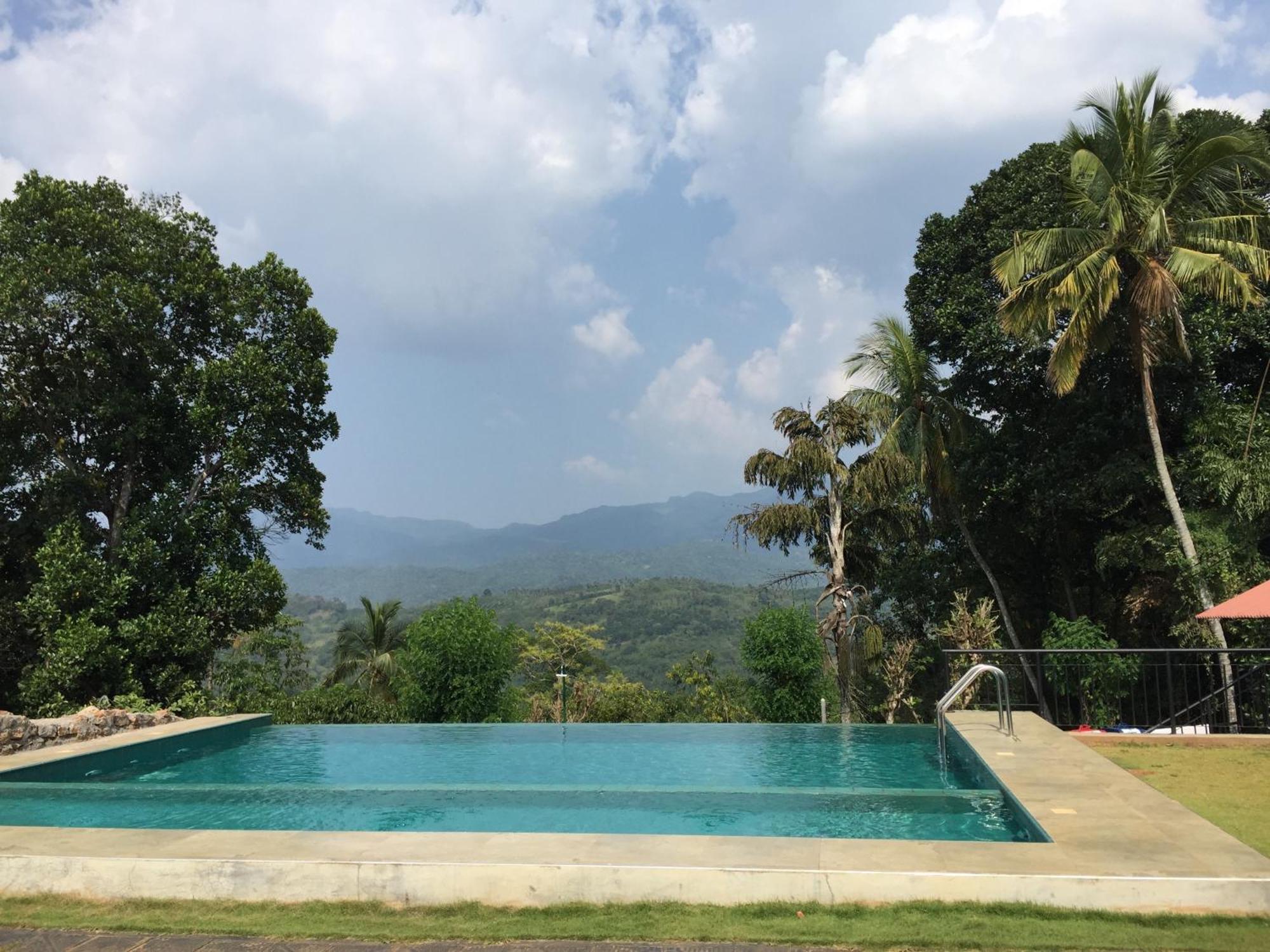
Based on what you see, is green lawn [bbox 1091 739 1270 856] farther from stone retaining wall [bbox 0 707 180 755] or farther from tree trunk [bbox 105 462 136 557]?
tree trunk [bbox 105 462 136 557]

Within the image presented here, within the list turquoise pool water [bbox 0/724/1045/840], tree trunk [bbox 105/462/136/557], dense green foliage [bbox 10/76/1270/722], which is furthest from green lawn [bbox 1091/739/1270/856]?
tree trunk [bbox 105/462/136/557]

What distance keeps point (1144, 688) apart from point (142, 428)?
15.2 m

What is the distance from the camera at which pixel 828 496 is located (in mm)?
16750

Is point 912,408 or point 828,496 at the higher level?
point 912,408

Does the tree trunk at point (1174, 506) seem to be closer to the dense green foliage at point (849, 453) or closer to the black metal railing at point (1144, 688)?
the dense green foliage at point (849, 453)

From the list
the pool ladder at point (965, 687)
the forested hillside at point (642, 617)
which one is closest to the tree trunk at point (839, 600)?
the pool ladder at point (965, 687)

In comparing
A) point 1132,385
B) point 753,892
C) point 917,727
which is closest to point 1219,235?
point 1132,385

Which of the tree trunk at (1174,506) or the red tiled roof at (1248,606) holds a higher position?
the tree trunk at (1174,506)

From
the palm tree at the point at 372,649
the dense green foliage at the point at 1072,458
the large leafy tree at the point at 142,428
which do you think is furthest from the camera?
the palm tree at the point at 372,649

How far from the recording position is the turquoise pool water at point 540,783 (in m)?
6.55

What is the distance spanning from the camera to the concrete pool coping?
12.8 ft

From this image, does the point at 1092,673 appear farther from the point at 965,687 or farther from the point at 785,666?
the point at 785,666

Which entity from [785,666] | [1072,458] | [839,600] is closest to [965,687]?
[785,666]

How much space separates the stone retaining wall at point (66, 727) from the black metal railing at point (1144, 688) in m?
10.3
